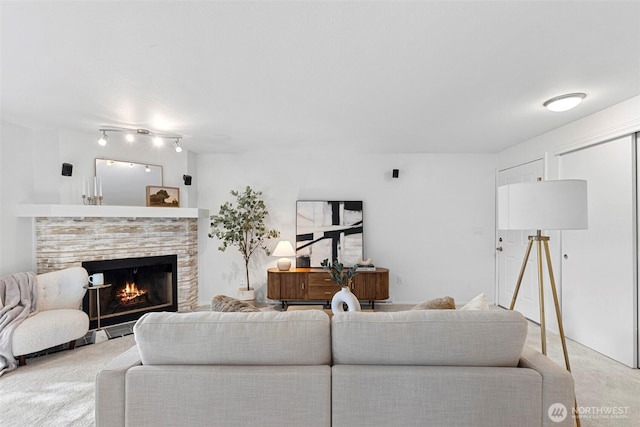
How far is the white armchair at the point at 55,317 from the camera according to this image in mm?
2670

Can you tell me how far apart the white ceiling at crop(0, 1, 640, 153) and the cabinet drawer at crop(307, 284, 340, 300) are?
209 centimetres

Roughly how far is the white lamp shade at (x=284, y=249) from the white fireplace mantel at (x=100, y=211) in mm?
1150

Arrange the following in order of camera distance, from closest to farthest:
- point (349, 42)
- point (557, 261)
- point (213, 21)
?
point (213, 21)
point (349, 42)
point (557, 261)

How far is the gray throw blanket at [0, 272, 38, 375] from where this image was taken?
103 inches

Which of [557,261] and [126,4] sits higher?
[126,4]

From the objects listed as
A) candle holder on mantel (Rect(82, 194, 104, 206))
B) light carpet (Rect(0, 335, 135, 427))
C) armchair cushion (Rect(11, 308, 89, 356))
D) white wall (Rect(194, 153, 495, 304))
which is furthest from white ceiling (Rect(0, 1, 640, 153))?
light carpet (Rect(0, 335, 135, 427))

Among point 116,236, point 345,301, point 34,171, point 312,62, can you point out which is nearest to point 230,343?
point 345,301

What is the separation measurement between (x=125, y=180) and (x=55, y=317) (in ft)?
5.42

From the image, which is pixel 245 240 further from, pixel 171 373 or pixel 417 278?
pixel 171 373

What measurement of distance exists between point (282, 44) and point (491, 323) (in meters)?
1.76

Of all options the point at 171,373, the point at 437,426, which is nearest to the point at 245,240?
the point at 171,373

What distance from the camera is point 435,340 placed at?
55.0 inches

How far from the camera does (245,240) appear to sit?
4.48 m

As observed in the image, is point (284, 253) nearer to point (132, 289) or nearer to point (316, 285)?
point (316, 285)
